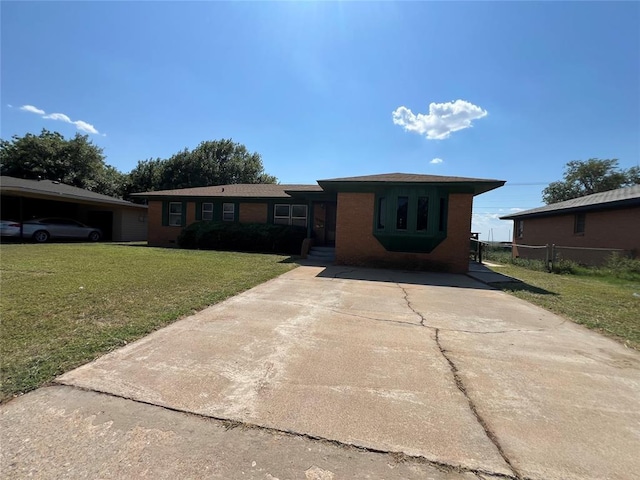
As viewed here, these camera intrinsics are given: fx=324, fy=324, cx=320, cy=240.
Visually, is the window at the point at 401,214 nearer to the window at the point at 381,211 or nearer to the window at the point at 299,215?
the window at the point at 381,211

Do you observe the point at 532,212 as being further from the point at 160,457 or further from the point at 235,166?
the point at 235,166

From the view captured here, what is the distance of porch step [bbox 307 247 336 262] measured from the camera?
1293cm

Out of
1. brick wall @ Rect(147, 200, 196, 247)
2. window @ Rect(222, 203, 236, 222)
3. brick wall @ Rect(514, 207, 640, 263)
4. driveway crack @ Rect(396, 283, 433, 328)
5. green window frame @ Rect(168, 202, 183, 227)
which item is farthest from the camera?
green window frame @ Rect(168, 202, 183, 227)

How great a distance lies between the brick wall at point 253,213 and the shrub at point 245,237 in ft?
4.11

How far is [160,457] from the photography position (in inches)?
75.4

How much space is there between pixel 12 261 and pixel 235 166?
32.0 meters

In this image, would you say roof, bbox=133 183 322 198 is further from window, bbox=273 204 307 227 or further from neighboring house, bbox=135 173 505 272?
neighboring house, bbox=135 173 505 272

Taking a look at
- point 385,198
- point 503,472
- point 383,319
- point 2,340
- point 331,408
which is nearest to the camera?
point 503,472

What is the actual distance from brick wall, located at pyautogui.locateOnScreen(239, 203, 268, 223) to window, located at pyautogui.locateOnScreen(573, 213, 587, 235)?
1596 centimetres

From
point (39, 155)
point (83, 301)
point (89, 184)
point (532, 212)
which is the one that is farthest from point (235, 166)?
point (83, 301)

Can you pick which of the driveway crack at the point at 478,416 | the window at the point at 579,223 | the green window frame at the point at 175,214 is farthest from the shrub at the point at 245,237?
the window at the point at 579,223

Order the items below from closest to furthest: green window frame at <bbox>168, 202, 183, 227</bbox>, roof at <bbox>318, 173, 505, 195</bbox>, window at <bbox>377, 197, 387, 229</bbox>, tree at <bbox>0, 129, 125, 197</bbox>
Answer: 1. roof at <bbox>318, 173, 505, 195</bbox>
2. window at <bbox>377, 197, 387, 229</bbox>
3. green window frame at <bbox>168, 202, 183, 227</bbox>
4. tree at <bbox>0, 129, 125, 197</bbox>

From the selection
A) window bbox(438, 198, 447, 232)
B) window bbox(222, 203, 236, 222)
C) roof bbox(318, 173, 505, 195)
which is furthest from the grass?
window bbox(222, 203, 236, 222)

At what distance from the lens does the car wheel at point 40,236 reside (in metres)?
16.8
